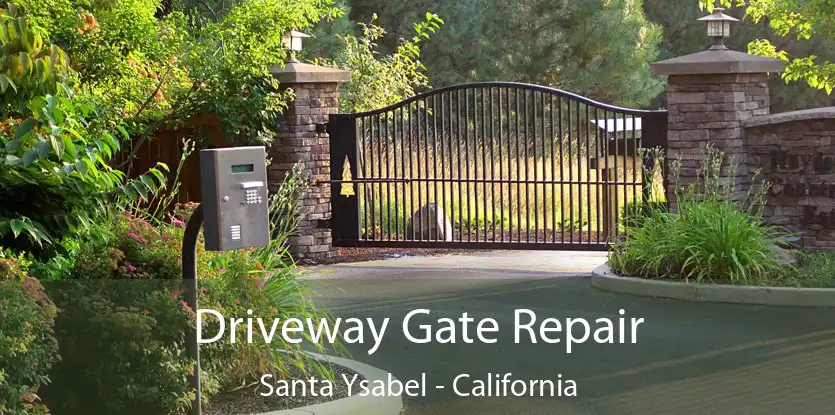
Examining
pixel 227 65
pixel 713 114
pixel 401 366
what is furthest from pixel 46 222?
pixel 713 114

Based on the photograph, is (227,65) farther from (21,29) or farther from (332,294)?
(21,29)

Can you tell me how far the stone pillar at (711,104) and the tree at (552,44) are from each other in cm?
1797

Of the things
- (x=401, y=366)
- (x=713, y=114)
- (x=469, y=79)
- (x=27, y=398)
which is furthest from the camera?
(x=469, y=79)

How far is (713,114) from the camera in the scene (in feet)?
42.3

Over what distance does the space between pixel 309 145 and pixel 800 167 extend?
581cm

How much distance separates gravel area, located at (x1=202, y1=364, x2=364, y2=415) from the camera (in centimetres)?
689

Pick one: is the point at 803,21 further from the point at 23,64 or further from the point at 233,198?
the point at 23,64

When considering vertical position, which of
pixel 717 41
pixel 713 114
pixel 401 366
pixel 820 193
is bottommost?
pixel 401 366

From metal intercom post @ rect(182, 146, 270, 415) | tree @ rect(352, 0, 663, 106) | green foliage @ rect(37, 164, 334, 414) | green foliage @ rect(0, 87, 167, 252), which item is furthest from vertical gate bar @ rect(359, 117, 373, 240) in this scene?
tree @ rect(352, 0, 663, 106)

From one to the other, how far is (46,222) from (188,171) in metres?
8.87

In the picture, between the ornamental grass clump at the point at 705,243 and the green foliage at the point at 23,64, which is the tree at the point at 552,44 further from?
the green foliage at the point at 23,64

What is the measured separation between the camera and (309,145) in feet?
48.6

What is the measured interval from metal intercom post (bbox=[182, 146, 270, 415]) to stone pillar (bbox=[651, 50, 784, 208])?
7684 mm

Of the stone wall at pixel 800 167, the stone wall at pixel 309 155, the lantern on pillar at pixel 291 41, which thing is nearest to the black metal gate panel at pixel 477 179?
the stone wall at pixel 309 155
